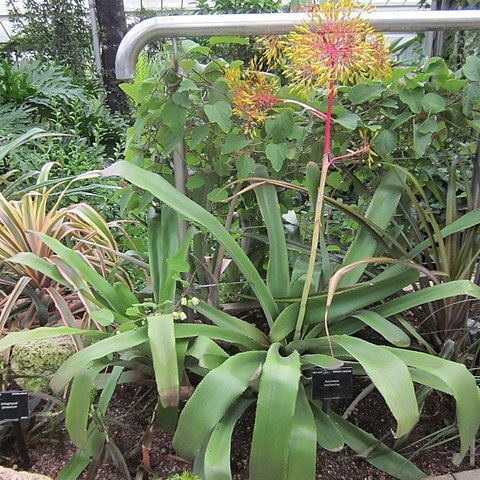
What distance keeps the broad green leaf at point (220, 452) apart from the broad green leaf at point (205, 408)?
20 mm

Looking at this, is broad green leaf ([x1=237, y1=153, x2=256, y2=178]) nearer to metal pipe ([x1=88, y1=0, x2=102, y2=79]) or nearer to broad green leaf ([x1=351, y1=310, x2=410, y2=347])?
broad green leaf ([x1=351, y1=310, x2=410, y2=347])

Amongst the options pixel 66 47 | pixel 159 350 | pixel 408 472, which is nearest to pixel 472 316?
pixel 408 472

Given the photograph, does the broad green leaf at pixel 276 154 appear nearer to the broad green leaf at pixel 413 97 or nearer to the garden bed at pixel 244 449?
the broad green leaf at pixel 413 97

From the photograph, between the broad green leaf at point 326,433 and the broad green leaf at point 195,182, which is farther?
the broad green leaf at point 195,182

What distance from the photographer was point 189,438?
2.77ft

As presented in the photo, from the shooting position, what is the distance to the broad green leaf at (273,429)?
0.79 m

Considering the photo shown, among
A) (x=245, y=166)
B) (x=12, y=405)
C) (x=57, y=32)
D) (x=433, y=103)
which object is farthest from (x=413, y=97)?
(x=57, y=32)

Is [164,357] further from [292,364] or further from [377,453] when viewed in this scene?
[377,453]

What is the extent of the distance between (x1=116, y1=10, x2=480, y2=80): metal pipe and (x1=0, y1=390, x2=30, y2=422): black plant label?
2.35 ft

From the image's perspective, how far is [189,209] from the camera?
1080mm

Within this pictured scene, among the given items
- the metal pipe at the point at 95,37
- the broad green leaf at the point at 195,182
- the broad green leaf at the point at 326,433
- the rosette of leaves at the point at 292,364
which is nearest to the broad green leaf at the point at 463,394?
the rosette of leaves at the point at 292,364

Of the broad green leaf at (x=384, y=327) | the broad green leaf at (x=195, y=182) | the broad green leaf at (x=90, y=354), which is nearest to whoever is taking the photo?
the broad green leaf at (x=90, y=354)

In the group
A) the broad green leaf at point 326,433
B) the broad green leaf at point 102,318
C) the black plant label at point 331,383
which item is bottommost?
the broad green leaf at point 326,433

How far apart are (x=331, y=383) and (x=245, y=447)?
32cm
